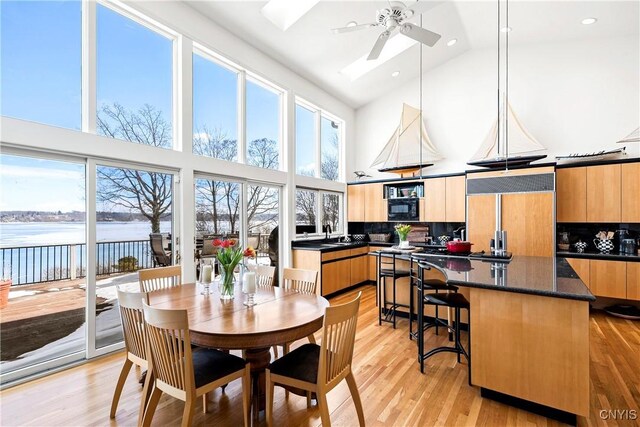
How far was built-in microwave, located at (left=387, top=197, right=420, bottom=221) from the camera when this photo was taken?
6.38 meters

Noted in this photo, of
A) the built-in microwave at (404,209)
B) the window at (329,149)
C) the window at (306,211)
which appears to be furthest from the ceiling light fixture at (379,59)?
the built-in microwave at (404,209)

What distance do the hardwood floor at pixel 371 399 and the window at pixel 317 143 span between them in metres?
3.97

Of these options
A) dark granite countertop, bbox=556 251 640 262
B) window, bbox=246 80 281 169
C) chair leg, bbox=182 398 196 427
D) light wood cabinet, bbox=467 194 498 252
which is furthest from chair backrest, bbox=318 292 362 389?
dark granite countertop, bbox=556 251 640 262

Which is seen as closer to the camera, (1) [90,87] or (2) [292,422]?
(2) [292,422]

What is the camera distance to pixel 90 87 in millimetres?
3096

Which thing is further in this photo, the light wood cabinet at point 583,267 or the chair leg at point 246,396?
the light wood cabinet at point 583,267

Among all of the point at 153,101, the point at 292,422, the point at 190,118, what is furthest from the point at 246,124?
the point at 292,422

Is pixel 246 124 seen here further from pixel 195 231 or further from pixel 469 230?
pixel 469 230

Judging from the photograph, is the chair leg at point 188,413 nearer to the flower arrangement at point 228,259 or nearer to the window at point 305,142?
the flower arrangement at point 228,259

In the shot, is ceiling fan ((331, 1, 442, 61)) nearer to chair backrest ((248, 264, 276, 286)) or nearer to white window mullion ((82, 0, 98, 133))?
white window mullion ((82, 0, 98, 133))

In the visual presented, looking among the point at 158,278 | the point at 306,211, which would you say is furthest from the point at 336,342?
the point at 306,211

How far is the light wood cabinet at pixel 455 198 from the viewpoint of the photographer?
5762mm

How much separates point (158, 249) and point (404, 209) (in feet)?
15.2

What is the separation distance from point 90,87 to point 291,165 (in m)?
3.13
